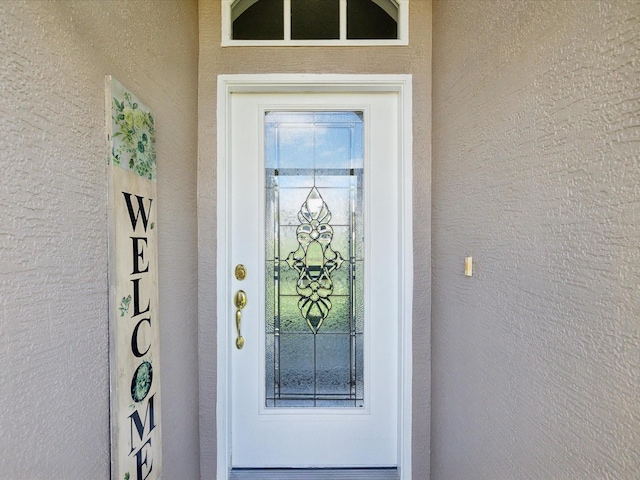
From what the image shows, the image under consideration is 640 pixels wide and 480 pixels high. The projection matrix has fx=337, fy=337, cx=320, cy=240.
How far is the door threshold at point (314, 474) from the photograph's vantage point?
161 cm

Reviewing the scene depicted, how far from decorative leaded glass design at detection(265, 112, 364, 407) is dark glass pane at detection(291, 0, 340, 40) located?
1.12ft

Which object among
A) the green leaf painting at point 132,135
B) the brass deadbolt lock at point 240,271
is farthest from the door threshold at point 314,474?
the green leaf painting at point 132,135

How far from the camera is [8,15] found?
1.92 feet

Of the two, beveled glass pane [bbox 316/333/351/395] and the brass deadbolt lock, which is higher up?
the brass deadbolt lock

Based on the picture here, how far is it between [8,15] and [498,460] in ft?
5.05

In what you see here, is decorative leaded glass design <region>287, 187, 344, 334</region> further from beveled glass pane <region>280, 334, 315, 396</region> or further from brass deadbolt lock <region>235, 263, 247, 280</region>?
brass deadbolt lock <region>235, 263, 247, 280</region>

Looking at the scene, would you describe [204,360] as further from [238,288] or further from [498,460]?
[498,460]

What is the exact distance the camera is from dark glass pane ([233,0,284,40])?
1.56 metres

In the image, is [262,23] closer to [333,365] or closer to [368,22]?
[368,22]

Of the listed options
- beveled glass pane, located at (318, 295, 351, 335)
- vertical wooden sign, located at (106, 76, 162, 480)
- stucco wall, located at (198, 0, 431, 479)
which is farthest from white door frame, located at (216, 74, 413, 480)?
vertical wooden sign, located at (106, 76, 162, 480)

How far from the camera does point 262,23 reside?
1.57 meters

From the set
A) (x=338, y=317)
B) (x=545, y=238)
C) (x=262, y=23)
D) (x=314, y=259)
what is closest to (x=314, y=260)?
(x=314, y=259)

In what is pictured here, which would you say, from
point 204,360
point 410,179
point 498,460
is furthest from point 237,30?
point 498,460

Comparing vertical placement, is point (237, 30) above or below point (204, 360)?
above
